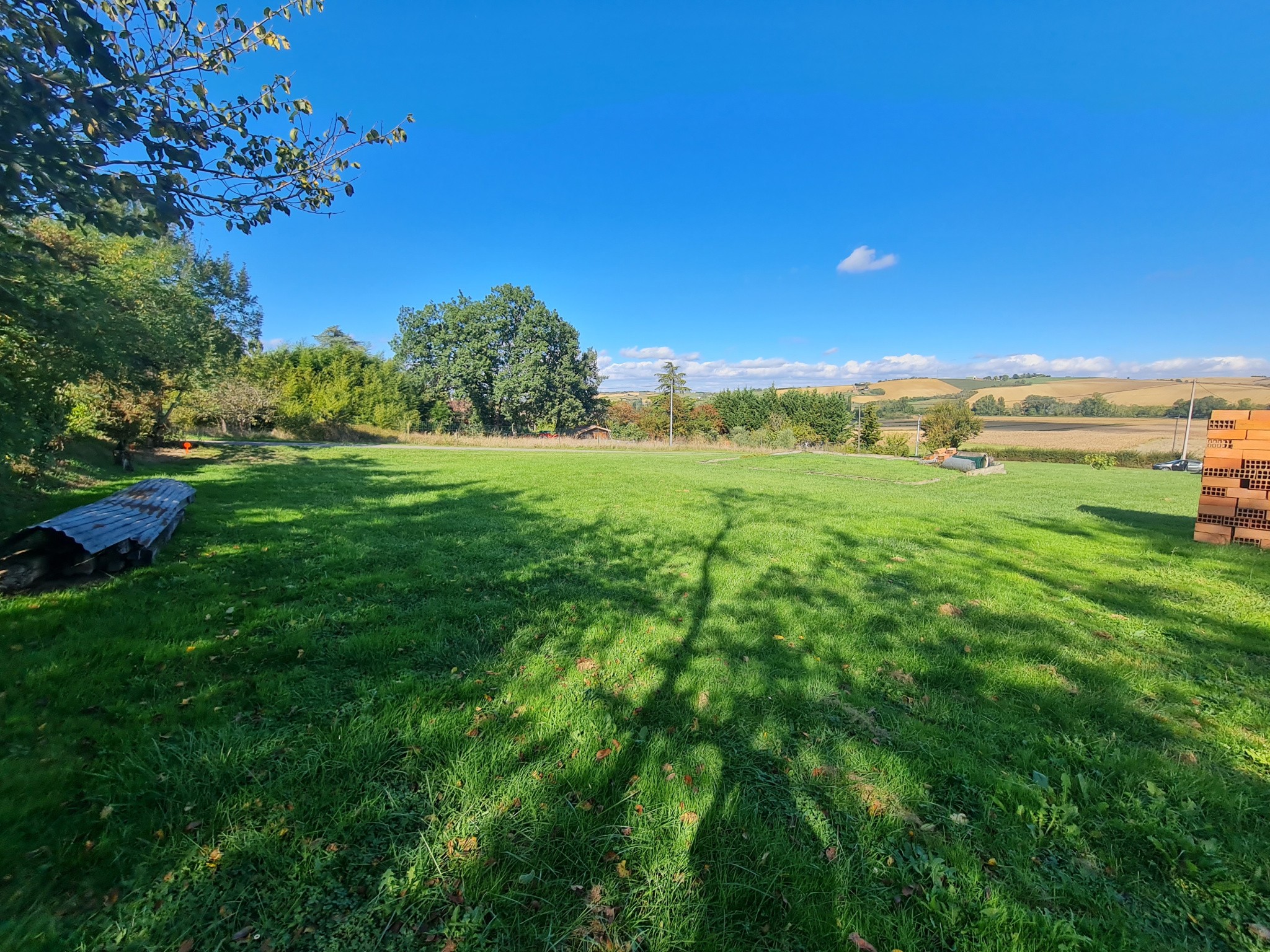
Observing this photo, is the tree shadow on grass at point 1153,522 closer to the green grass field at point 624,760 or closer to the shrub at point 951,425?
the green grass field at point 624,760

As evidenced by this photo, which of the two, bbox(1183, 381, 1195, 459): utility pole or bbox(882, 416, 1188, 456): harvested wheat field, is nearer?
bbox(1183, 381, 1195, 459): utility pole

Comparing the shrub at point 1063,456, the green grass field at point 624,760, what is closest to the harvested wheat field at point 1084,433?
the shrub at point 1063,456

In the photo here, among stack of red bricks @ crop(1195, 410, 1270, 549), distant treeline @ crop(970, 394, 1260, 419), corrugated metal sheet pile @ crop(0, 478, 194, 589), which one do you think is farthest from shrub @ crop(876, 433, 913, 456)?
corrugated metal sheet pile @ crop(0, 478, 194, 589)

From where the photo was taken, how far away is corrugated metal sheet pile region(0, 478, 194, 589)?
3.94 m

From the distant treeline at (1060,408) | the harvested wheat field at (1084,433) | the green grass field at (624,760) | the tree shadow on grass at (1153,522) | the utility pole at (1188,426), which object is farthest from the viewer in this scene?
the distant treeline at (1060,408)

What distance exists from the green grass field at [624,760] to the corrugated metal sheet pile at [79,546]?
0.29 meters

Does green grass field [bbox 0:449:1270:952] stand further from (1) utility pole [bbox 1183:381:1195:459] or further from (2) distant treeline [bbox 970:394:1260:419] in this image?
(2) distant treeline [bbox 970:394:1260:419]

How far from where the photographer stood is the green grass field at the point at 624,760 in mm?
1607

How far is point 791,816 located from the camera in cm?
204

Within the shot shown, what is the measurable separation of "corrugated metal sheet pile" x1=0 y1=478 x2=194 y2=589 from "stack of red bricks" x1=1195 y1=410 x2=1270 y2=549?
42.1 ft

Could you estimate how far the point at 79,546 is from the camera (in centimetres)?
412

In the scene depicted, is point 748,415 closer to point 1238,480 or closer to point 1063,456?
point 1063,456

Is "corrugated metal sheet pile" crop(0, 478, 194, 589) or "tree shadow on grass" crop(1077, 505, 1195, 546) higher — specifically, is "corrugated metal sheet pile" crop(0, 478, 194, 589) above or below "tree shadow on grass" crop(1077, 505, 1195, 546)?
above

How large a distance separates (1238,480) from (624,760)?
9.52 m
